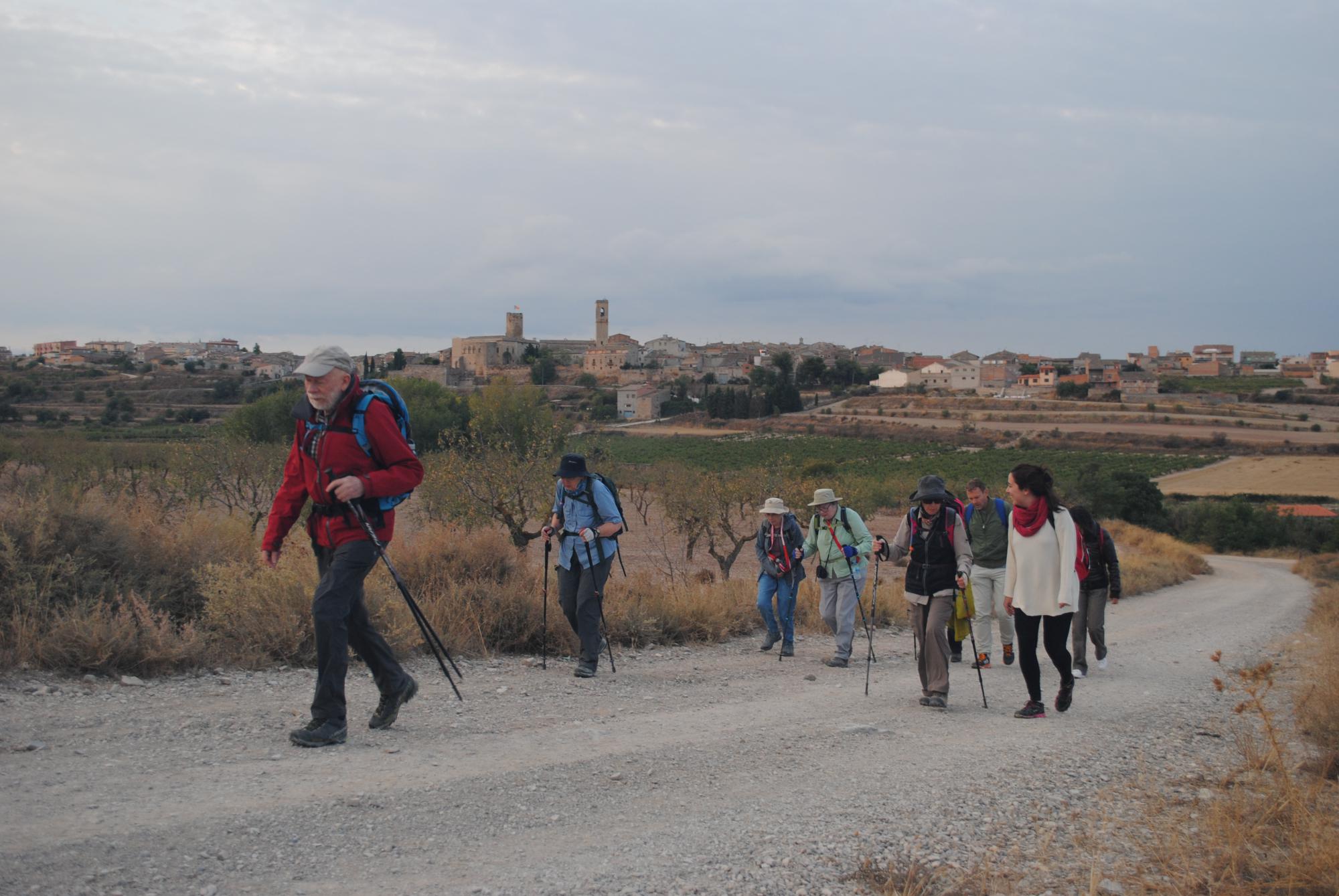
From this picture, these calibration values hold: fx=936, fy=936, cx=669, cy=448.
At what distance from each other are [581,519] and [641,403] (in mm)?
112769

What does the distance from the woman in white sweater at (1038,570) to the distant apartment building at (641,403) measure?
107702 mm

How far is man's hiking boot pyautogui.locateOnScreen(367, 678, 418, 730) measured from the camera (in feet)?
18.2

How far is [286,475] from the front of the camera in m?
5.57

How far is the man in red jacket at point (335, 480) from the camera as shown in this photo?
5176mm

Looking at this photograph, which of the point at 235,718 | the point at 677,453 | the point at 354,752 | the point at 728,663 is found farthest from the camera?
the point at 677,453

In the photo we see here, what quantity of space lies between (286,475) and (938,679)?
5.06 m

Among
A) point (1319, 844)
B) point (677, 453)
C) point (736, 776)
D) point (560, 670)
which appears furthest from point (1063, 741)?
point (677, 453)

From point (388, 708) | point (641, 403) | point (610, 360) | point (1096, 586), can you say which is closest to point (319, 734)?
point (388, 708)

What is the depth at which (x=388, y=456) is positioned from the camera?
5.27m

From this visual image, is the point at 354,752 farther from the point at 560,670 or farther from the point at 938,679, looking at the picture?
the point at 938,679

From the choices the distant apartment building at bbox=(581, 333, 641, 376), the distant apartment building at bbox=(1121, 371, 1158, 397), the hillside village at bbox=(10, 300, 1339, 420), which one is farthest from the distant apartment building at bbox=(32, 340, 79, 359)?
the distant apartment building at bbox=(1121, 371, 1158, 397)

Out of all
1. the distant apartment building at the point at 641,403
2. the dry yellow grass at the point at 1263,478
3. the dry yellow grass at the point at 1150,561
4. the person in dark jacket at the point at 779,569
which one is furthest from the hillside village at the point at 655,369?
the person in dark jacket at the point at 779,569

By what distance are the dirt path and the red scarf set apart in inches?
56.8

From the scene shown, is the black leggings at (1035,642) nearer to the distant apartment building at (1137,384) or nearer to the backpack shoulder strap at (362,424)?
the backpack shoulder strap at (362,424)
